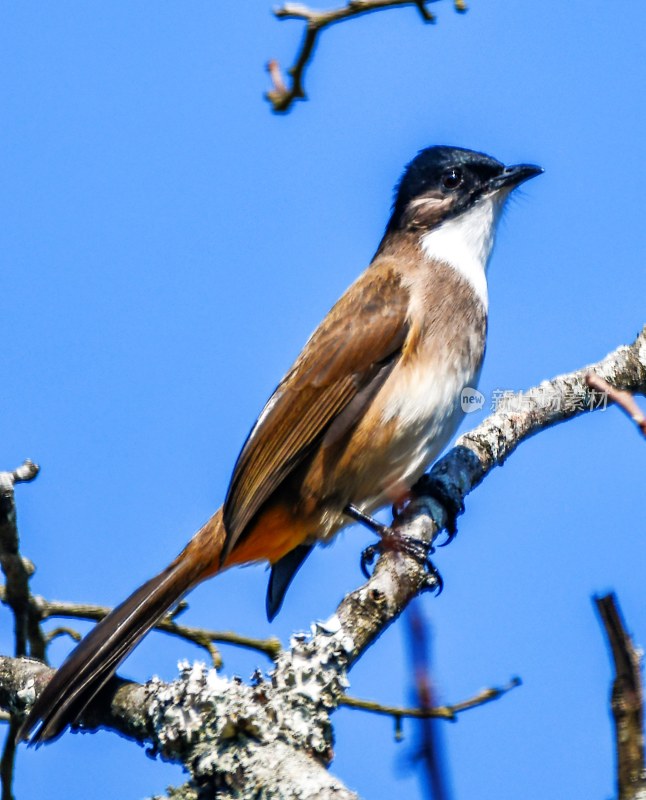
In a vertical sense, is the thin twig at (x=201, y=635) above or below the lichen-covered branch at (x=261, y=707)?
above

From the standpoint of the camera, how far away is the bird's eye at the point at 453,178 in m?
5.89

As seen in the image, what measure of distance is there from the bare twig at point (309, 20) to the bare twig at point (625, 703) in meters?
3.10

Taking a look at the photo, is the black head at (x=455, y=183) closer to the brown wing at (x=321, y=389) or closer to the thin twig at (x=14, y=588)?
the brown wing at (x=321, y=389)

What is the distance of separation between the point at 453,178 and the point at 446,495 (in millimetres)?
1990

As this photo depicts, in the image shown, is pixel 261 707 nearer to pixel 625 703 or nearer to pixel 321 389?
pixel 625 703

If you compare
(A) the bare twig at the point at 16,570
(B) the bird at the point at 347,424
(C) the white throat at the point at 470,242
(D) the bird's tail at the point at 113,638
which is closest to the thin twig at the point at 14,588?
(A) the bare twig at the point at 16,570

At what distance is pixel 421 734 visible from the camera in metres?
1.08

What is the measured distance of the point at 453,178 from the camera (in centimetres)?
590

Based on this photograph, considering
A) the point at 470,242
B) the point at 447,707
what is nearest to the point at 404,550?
the point at 447,707

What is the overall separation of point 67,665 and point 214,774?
46.0 inches

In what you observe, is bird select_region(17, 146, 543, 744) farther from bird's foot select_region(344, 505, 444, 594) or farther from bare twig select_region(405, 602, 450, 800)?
bare twig select_region(405, 602, 450, 800)

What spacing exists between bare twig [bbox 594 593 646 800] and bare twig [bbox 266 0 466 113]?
3096 millimetres

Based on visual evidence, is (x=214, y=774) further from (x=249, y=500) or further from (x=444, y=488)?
(x=444, y=488)

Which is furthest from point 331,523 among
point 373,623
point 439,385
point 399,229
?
point 399,229
